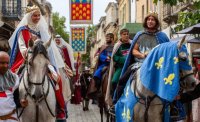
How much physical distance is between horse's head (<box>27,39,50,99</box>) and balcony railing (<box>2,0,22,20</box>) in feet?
84.5

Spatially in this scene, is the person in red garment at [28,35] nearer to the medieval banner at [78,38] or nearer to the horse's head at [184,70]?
the horse's head at [184,70]

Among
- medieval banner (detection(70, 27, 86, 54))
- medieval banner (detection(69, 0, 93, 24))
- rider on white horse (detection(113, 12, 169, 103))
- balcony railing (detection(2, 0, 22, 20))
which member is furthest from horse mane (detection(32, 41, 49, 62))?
balcony railing (detection(2, 0, 22, 20))

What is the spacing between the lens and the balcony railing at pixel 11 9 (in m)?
34.2

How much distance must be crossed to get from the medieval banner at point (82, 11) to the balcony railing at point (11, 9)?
1171 centimetres

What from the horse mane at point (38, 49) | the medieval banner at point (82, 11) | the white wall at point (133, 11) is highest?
the white wall at point (133, 11)

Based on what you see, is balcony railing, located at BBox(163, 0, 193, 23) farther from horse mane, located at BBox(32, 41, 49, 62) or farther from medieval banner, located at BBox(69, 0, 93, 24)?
horse mane, located at BBox(32, 41, 49, 62)

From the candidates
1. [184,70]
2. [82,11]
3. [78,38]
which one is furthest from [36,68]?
[78,38]

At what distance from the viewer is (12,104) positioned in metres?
7.37

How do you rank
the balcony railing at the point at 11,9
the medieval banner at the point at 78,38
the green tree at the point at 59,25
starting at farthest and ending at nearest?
1. the green tree at the point at 59,25
2. the balcony railing at the point at 11,9
3. the medieval banner at the point at 78,38

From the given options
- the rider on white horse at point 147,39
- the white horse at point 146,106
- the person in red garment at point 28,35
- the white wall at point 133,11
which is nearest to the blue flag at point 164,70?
the white horse at point 146,106

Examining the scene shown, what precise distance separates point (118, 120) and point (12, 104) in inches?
83.7

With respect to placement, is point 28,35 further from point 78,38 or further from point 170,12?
point 170,12

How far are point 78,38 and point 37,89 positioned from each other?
687 inches

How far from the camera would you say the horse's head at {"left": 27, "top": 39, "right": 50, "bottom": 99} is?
28.2ft
